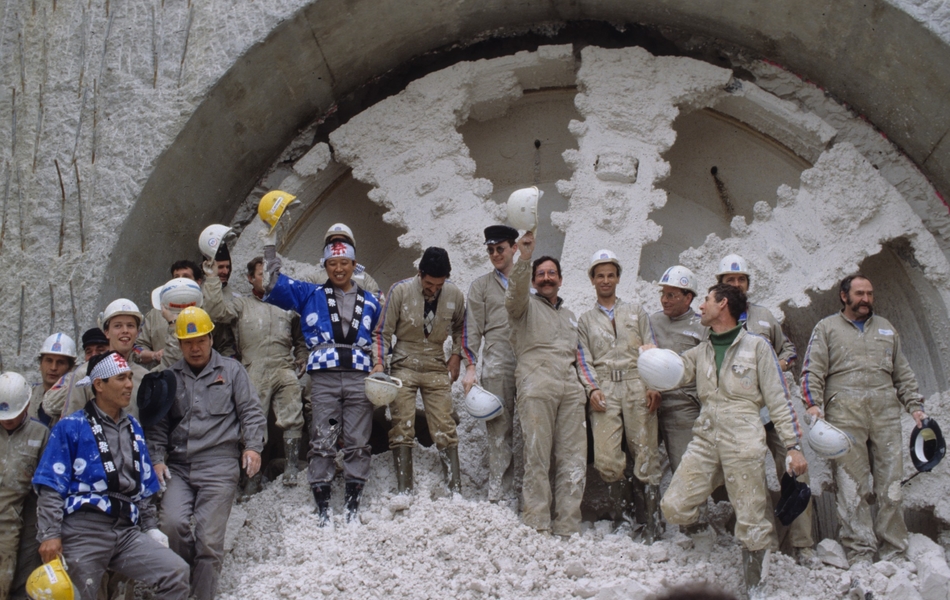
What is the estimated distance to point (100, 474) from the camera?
443cm

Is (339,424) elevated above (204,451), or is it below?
above

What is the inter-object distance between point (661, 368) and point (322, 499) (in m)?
1.95

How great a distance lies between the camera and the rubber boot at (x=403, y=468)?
216 inches

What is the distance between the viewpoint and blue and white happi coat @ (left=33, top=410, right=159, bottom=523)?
4.36m

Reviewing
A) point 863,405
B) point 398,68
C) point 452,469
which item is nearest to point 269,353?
point 452,469

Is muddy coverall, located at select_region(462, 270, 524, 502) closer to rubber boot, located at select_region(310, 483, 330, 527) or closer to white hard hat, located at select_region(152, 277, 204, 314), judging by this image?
rubber boot, located at select_region(310, 483, 330, 527)

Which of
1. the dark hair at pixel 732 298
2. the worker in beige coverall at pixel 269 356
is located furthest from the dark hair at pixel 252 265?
the dark hair at pixel 732 298

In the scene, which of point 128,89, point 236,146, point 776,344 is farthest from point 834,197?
point 128,89

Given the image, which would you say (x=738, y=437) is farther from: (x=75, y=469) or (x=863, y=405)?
(x=75, y=469)

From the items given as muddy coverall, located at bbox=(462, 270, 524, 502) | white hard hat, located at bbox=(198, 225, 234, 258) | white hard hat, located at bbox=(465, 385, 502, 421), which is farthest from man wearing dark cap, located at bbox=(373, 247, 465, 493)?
white hard hat, located at bbox=(198, 225, 234, 258)

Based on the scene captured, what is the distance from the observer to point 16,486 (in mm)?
4766

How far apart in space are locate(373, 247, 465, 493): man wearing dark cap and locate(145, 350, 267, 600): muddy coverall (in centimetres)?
85

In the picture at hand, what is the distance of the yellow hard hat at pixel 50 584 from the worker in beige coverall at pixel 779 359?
3.36m

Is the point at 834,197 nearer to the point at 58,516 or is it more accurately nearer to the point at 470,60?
the point at 470,60
